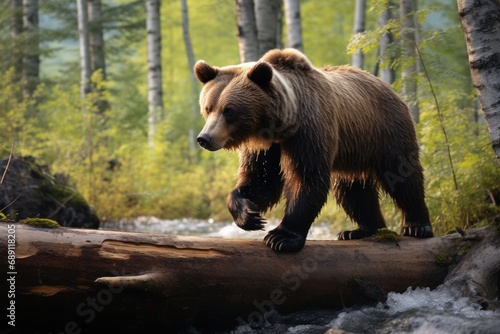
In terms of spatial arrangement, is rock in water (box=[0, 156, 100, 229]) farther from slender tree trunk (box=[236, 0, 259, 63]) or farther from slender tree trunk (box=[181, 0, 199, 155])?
slender tree trunk (box=[181, 0, 199, 155])

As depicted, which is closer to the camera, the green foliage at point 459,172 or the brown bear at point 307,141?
the brown bear at point 307,141

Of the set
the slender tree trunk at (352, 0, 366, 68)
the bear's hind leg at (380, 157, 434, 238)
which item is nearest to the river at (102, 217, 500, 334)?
the bear's hind leg at (380, 157, 434, 238)

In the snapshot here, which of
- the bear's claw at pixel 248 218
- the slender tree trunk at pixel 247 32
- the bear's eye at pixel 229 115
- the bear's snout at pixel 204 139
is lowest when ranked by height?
the bear's claw at pixel 248 218

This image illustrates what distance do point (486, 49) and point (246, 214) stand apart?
250 cm

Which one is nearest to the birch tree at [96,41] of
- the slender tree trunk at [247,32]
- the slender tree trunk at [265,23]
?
the slender tree trunk at [247,32]

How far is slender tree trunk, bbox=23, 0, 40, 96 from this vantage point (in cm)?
2014

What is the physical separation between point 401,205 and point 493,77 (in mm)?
1523

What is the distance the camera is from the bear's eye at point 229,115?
5.22m

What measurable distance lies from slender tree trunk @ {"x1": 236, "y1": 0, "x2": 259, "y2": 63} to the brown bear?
526cm

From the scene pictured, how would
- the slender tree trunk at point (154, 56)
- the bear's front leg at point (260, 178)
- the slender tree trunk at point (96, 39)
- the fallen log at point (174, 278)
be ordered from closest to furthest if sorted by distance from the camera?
1. the fallen log at point (174, 278)
2. the bear's front leg at point (260, 178)
3. the slender tree trunk at point (154, 56)
4. the slender tree trunk at point (96, 39)

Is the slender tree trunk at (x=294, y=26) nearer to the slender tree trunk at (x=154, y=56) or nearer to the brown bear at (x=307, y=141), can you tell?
the brown bear at (x=307, y=141)

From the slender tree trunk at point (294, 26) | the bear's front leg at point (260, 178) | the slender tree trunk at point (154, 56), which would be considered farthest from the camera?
the slender tree trunk at point (154, 56)

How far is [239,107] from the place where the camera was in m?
5.22

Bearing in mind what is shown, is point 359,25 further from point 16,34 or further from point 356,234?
point 16,34
